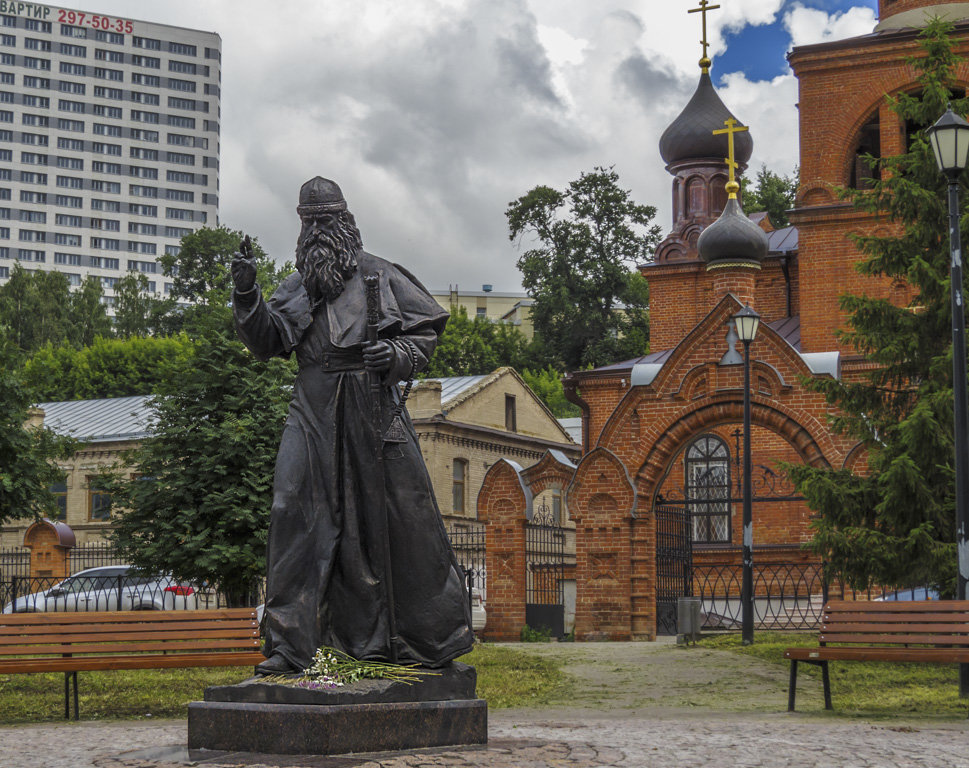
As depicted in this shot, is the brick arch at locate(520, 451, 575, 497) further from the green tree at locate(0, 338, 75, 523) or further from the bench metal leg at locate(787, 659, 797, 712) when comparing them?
the bench metal leg at locate(787, 659, 797, 712)

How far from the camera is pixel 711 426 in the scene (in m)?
20.0

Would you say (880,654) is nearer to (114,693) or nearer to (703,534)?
(114,693)

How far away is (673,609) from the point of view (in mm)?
20984

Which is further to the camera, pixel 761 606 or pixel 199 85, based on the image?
pixel 199 85

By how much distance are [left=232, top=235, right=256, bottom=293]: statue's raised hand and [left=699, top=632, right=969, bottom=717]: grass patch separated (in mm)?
5420

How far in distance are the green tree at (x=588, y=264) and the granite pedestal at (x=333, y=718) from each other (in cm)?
4341

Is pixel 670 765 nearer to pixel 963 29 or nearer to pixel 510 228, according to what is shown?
pixel 963 29

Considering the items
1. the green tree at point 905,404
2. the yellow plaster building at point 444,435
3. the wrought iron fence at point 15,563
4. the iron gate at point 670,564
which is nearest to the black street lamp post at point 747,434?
the green tree at point 905,404

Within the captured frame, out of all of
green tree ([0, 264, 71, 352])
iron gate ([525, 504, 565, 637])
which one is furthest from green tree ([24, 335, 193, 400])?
iron gate ([525, 504, 565, 637])

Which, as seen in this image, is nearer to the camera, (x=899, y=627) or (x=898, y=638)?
(x=899, y=627)

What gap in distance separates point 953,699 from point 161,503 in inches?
427

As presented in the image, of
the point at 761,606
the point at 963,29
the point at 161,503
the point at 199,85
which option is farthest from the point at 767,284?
the point at 199,85

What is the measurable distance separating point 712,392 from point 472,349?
123ft

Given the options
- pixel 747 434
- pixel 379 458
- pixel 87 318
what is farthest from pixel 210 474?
pixel 87 318
